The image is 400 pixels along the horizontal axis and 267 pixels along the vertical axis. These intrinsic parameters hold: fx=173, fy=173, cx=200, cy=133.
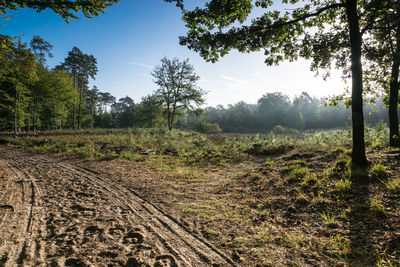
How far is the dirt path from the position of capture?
264 centimetres

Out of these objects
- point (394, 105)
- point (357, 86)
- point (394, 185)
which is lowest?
point (394, 185)

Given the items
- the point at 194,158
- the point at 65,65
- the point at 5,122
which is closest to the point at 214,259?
the point at 194,158

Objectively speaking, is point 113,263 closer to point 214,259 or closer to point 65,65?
point 214,259

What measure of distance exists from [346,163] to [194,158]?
8.23 metres

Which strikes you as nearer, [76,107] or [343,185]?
[343,185]

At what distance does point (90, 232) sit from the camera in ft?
10.9

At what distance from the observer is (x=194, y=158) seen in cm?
1209

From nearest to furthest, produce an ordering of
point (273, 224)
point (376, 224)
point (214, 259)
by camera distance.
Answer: point (214, 259) < point (376, 224) < point (273, 224)

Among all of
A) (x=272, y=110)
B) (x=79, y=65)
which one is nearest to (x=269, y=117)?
(x=272, y=110)

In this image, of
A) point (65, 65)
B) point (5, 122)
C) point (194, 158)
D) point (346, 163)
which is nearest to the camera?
point (346, 163)

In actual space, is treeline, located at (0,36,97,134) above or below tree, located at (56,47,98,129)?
below

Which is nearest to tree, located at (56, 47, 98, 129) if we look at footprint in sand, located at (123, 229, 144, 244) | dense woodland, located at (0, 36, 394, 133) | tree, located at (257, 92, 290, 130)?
dense woodland, located at (0, 36, 394, 133)

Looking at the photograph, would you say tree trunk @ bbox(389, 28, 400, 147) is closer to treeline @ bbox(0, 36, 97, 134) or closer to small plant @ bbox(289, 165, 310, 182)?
small plant @ bbox(289, 165, 310, 182)

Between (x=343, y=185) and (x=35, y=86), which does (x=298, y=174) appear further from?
(x=35, y=86)
